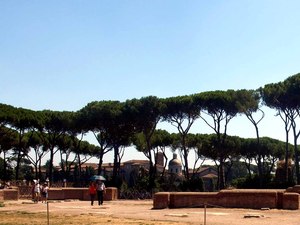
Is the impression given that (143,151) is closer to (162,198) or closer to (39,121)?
(39,121)

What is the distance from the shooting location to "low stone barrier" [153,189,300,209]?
832 inches

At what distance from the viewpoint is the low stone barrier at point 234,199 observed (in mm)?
21125

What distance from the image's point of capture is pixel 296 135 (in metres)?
40.5

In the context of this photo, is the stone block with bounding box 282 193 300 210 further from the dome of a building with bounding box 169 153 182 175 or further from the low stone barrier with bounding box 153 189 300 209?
the dome of a building with bounding box 169 153 182 175

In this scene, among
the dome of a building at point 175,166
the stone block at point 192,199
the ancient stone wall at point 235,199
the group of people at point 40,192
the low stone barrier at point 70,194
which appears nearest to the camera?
the ancient stone wall at point 235,199

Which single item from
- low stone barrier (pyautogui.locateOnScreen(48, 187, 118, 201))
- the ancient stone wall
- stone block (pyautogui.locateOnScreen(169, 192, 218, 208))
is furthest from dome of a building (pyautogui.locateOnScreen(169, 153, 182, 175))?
the ancient stone wall

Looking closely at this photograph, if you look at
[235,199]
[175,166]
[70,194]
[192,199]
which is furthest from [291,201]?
[175,166]

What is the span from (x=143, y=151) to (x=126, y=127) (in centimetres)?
998

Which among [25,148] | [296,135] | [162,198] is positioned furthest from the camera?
[25,148]

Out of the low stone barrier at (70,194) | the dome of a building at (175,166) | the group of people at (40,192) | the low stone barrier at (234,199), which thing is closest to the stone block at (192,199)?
the low stone barrier at (234,199)

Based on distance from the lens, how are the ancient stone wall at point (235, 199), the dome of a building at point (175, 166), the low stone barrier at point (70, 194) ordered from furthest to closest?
the dome of a building at point (175, 166), the low stone barrier at point (70, 194), the ancient stone wall at point (235, 199)

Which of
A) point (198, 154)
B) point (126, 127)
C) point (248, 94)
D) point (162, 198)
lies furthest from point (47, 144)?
point (162, 198)

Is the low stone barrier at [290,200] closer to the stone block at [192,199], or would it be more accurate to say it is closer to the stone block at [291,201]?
the stone block at [291,201]

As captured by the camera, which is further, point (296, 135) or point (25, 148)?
point (25, 148)
